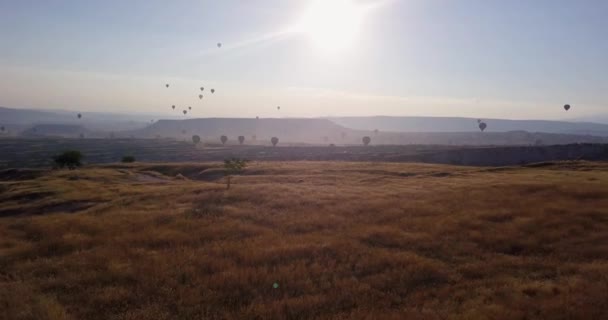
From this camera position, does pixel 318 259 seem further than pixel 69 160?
No

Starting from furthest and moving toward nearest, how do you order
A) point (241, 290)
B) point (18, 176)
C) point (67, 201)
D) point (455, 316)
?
point (18, 176) < point (67, 201) < point (241, 290) < point (455, 316)

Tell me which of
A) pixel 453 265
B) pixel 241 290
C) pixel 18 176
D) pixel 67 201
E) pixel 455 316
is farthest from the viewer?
pixel 18 176

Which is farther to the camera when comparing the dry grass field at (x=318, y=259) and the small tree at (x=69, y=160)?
the small tree at (x=69, y=160)

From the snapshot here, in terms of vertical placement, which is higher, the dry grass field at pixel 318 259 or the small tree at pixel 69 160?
the small tree at pixel 69 160

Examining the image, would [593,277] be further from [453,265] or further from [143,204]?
[143,204]

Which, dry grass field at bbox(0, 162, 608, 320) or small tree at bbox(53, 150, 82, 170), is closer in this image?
dry grass field at bbox(0, 162, 608, 320)

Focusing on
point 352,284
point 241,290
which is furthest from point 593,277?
point 241,290

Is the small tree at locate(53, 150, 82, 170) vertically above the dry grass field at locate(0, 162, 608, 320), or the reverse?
the small tree at locate(53, 150, 82, 170)

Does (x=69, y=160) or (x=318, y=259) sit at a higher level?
(x=69, y=160)
